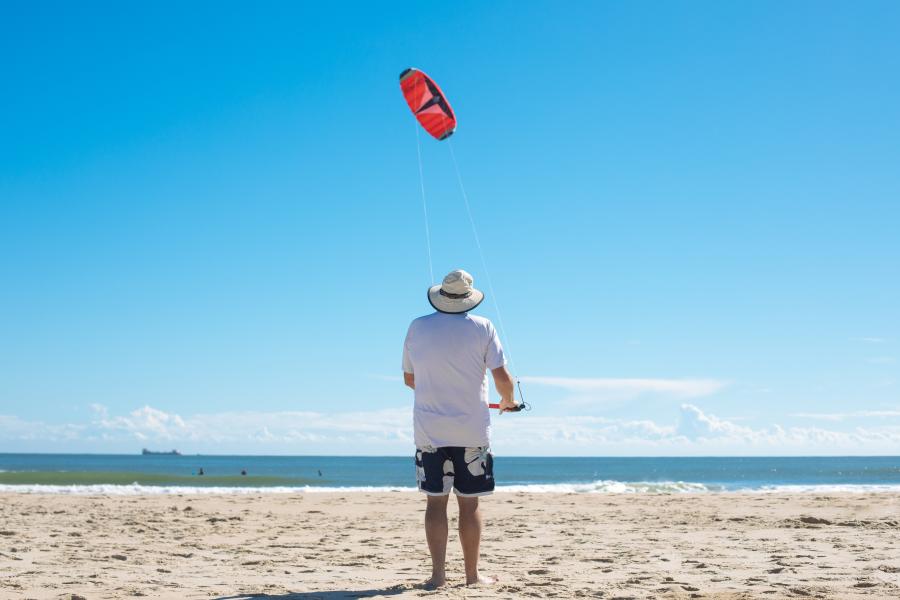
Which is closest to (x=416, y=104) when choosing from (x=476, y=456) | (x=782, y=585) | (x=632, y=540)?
(x=476, y=456)

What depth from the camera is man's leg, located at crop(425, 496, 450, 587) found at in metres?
4.47

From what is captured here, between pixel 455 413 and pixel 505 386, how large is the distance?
0.36m

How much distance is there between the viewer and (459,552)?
243 inches

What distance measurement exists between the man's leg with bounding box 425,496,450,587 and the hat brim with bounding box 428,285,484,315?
1.06 meters

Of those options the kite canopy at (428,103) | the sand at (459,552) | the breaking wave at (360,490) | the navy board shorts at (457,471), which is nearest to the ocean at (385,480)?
the breaking wave at (360,490)

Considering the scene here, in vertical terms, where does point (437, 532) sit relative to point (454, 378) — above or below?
below

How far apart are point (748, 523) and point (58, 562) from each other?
21.5ft

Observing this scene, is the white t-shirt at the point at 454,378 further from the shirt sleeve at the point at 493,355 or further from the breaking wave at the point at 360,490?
the breaking wave at the point at 360,490

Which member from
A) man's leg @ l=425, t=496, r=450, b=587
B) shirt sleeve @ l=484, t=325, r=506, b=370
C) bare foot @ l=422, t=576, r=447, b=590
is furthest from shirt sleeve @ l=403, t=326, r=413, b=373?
bare foot @ l=422, t=576, r=447, b=590

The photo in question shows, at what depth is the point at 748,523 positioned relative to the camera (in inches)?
331

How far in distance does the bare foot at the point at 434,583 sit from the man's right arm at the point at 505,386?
102cm

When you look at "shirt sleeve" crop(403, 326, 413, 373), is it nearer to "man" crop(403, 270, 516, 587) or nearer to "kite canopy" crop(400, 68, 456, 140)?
"man" crop(403, 270, 516, 587)

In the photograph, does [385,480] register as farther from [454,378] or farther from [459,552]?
[454,378]

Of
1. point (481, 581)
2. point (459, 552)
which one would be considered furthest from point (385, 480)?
point (481, 581)
